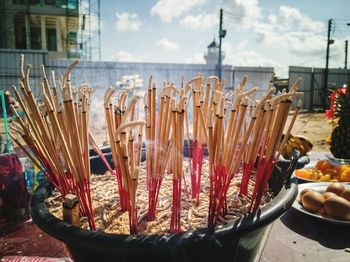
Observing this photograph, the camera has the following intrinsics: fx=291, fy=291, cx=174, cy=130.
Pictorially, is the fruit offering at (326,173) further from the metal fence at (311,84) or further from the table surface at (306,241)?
the metal fence at (311,84)

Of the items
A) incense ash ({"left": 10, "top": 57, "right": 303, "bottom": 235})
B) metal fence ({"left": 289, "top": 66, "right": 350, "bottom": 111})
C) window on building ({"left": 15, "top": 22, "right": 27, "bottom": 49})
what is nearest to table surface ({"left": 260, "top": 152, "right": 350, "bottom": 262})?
incense ash ({"left": 10, "top": 57, "right": 303, "bottom": 235})

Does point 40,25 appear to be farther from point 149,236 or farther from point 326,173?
point 149,236

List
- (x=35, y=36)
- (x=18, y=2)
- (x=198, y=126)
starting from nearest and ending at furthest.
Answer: (x=198, y=126) < (x=18, y=2) < (x=35, y=36)

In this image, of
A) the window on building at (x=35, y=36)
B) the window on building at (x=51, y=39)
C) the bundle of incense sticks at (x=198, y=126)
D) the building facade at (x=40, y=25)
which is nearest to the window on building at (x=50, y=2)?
the building facade at (x=40, y=25)

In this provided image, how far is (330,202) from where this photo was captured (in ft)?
3.15

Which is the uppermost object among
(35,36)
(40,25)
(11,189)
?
(40,25)

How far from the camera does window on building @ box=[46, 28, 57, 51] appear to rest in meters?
16.2

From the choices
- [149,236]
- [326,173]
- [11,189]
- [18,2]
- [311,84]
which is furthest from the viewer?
[18,2]

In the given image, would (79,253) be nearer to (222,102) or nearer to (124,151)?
(124,151)

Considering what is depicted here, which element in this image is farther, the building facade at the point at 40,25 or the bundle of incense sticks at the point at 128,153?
the building facade at the point at 40,25

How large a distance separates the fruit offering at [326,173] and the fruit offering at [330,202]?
1.01 feet

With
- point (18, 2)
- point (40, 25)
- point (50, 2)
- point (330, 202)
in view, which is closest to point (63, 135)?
point (330, 202)

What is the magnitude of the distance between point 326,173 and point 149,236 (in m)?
1.33

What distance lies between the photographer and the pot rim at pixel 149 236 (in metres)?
0.40
